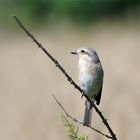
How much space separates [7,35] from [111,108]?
15.7 m

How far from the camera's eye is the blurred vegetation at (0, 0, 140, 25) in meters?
26.1

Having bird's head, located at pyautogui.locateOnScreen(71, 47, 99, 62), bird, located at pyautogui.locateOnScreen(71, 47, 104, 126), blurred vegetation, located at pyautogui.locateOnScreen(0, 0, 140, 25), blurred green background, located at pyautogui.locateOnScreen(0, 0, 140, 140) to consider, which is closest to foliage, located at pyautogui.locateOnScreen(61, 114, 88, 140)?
blurred green background, located at pyautogui.locateOnScreen(0, 0, 140, 140)

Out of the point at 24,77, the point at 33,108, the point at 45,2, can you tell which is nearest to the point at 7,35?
the point at 45,2

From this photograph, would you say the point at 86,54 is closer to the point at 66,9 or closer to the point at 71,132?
the point at 71,132

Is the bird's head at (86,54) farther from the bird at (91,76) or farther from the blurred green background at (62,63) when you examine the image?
the blurred green background at (62,63)

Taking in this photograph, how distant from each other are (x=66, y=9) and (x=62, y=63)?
1020 cm

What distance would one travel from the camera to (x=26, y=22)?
83.5 feet

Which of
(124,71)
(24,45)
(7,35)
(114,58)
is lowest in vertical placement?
(124,71)

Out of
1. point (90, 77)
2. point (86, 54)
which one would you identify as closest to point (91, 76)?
point (90, 77)

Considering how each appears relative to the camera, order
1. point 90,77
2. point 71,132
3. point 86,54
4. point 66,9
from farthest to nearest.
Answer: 1. point 66,9
2. point 90,77
3. point 86,54
4. point 71,132

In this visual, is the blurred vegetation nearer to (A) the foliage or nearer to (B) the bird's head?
(B) the bird's head

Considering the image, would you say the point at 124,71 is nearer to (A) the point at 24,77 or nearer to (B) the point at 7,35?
(A) the point at 24,77

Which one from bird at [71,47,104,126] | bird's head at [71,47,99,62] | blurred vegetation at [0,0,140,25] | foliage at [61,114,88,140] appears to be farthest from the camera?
blurred vegetation at [0,0,140,25]

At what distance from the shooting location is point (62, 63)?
55.4 feet
